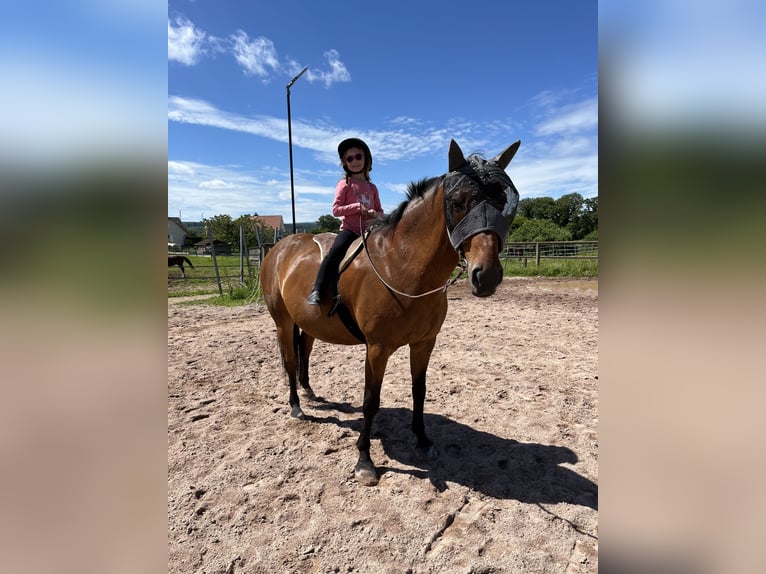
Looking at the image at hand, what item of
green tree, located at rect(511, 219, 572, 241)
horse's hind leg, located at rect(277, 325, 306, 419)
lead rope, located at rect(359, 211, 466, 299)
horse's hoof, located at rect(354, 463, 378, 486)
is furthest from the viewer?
green tree, located at rect(511, 219, 572, 241)

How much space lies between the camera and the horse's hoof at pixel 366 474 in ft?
9.28

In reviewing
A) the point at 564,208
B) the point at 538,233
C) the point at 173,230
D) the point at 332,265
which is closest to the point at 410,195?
the point at 332,265

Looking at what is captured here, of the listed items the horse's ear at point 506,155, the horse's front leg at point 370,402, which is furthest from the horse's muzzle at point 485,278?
the horse's front leg at point 370,402

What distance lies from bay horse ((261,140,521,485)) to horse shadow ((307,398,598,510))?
0.63ft

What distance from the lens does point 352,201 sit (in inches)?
135

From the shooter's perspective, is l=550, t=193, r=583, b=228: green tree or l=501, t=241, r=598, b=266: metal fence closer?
l=501, t=241, r=598, b=266: metal fence

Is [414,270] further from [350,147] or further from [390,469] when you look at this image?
[390,469]

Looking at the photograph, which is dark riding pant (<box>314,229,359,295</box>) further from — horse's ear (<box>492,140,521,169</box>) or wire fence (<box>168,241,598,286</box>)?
wire fence (<box>168,241,598,286</box>)

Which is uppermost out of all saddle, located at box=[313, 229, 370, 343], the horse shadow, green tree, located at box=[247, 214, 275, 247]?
green tree, located at box=[247, 214, 275, 247]

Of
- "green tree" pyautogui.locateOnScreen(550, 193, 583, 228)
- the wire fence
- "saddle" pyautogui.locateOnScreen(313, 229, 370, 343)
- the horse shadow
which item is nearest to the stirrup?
"saddle" pyautogui.locateOnScreen(313, 229, 370, 343)

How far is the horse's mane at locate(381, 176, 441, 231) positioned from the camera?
275 centimetres
